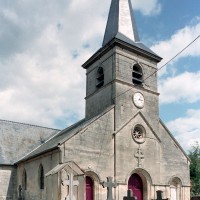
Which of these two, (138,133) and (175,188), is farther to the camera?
(175,188)

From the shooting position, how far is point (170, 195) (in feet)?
69.7

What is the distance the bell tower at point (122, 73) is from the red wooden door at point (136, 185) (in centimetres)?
342

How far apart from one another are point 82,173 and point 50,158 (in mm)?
2968

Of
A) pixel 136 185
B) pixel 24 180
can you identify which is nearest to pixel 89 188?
pixel 136 185

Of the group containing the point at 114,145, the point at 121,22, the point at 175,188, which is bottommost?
the point at 175,188

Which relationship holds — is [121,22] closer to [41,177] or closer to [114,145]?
[114,145]

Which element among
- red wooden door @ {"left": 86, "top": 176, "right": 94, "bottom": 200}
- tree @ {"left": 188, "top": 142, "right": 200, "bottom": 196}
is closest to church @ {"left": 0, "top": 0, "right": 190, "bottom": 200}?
red wooden door @ {"left": 86, "top": 176, "right": 94, "bottom": 200}

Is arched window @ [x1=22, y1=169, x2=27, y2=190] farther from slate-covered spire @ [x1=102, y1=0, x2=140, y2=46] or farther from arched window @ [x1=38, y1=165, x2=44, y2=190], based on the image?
slate-covered spire @ [x1=102, y1=0, x2=140, y2=46]

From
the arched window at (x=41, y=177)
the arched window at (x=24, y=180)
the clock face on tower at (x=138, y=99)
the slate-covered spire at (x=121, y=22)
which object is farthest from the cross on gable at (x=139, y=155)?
the slate-covered spire at (x=121, y=22)

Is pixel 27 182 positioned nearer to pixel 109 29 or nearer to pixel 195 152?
pixel 109 29

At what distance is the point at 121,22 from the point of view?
23.6 m

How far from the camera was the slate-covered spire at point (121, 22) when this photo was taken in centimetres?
2322

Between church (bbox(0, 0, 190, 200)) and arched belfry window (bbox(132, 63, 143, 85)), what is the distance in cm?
7

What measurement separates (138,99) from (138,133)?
2.25m
